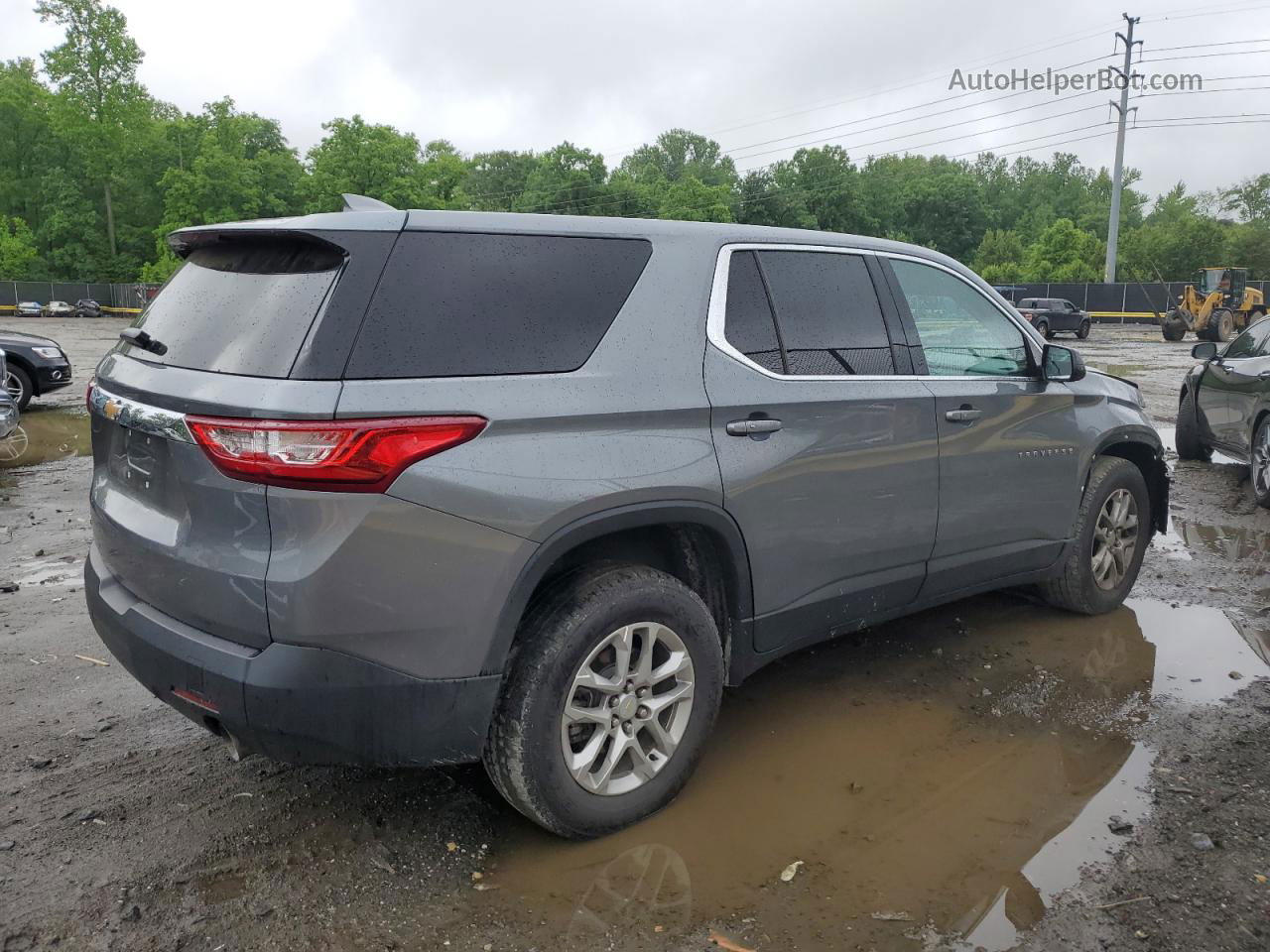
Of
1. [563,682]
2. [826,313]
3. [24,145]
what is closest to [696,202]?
[24,145]

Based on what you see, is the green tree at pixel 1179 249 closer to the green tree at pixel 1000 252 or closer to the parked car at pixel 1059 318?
the green tree at pixel 1000 252

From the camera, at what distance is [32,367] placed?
1293 cm

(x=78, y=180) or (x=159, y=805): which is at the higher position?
(x=78, y=180)

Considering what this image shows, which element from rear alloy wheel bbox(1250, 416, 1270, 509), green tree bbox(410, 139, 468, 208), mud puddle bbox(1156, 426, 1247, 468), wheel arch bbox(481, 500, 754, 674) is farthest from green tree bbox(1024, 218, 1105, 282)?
wheel arch bbox(481, 500, 754, 674)

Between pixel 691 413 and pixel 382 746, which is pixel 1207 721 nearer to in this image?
pixel 691 413

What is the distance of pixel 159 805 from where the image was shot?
130 inches

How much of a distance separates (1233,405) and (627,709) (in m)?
7.57

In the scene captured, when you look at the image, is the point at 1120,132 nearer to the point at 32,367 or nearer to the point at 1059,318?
the point at 1059,318

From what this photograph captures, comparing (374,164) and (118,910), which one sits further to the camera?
(374,164)

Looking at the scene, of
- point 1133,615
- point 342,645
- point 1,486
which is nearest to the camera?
point 342,645

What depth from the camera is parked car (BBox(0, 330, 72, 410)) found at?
503 inches

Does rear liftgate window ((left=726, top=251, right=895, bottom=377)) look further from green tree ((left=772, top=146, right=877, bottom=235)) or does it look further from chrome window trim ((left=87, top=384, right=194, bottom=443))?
green tree ((left=772, top=146, right=877, bottom=235))

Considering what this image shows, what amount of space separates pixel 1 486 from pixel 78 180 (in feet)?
240

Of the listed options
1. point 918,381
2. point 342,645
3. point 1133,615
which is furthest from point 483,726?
point 1133,615
